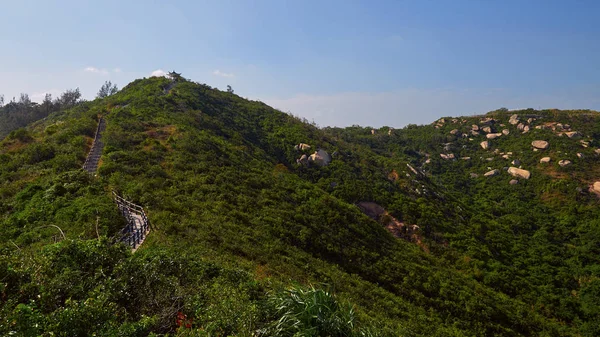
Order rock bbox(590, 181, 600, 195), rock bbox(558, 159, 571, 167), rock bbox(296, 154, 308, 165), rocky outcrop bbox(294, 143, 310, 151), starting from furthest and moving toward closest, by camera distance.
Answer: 1. rock bbox(558, 159, 571, 167)
2. rock bbox(590, 181, 600, 195)
3. rocky outcrop bbox(294, 143, 310, 151)
4. rock bbox(296, 154, 308, 165)

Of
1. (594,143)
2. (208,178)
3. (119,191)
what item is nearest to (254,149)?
(208,178)

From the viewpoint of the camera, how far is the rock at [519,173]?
56.6 meters

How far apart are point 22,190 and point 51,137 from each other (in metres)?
13.8

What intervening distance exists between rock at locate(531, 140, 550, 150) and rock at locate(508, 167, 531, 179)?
8745mm

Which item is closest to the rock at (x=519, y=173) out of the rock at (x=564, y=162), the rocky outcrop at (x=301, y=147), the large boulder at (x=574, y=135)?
the rock at (x=564, y=162)

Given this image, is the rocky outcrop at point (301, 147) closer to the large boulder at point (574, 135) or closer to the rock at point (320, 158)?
Answer: the rock at point (320, 158)

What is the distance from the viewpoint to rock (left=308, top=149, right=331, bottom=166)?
44.1 metres

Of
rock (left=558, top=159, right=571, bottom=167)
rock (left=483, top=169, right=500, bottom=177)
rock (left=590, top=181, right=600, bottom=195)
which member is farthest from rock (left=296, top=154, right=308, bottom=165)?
rock (left=558, top=159, right=571, bottom=167)

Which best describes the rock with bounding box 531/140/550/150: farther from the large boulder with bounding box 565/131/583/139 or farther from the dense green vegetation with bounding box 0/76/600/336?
the dense green vegetation with bounding box 0/76/600/336

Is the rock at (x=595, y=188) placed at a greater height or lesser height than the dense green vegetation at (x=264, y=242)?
greater

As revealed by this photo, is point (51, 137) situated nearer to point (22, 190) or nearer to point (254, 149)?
point (22, 190)

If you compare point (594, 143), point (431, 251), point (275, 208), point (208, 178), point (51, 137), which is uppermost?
point (594, 143)

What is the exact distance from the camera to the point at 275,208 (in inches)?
998

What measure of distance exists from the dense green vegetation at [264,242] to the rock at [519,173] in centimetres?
105
